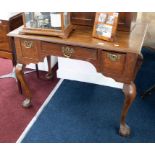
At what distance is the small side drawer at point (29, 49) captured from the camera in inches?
59.3

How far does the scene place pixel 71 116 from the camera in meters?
1.78

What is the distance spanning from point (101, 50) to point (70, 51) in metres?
0.21

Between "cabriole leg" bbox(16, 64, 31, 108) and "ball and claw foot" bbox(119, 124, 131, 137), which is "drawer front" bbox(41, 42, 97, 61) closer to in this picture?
"cabriole leg" bbox(16, 64, 31, 108)

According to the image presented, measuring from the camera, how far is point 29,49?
1543mm

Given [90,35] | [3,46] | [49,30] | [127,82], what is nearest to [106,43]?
[90,35]

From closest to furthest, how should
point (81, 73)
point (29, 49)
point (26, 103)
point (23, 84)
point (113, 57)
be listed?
point (113, 57)
point (29, 49)
point (23, 84)
point (26, 103)
point (81, 73)

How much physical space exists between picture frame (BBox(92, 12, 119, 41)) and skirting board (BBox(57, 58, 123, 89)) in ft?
2.25

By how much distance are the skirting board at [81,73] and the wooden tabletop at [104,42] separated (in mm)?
570

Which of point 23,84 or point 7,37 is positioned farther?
point 7,37

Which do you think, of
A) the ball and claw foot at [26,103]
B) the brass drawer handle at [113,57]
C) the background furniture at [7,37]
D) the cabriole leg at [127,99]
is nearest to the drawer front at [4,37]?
the background furniture at [7,37]

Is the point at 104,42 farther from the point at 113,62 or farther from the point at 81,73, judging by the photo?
the point at 81,73

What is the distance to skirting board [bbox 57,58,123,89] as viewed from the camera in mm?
2070

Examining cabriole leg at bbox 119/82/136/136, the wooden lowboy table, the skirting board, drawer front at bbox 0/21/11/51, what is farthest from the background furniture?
cabriole leg at bbox 119/82/136/136

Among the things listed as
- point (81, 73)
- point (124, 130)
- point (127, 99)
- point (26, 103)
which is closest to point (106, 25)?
point (127, 99)
